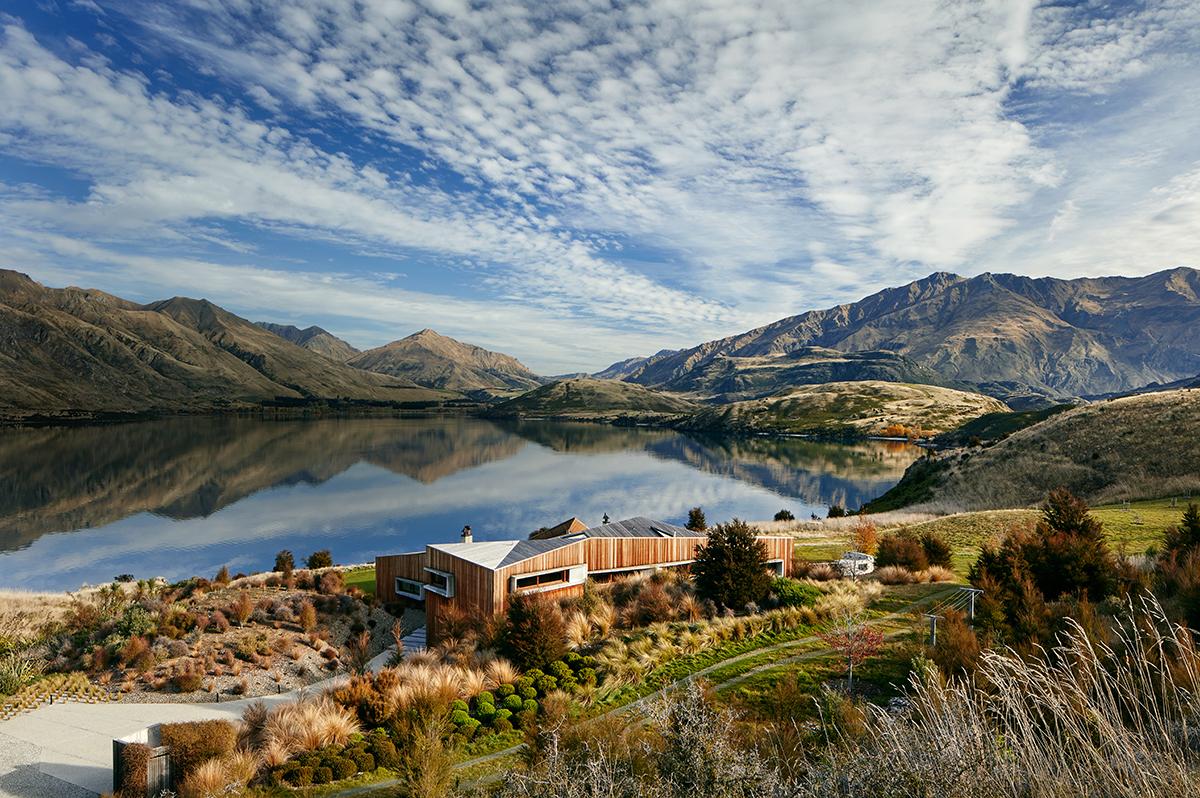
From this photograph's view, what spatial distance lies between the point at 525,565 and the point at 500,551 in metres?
2.04

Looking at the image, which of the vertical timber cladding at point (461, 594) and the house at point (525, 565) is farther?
the house at point (525, 565)

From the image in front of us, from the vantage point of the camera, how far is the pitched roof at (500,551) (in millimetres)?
24484

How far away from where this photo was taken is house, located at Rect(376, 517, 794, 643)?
Result: 79.0ft

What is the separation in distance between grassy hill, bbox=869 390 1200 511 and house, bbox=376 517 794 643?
31.6 meters

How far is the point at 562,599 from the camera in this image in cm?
2486

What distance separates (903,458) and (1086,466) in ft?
274

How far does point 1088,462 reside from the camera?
49000 millimetres

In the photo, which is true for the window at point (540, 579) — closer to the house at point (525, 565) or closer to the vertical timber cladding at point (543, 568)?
the house at point (525, 565)

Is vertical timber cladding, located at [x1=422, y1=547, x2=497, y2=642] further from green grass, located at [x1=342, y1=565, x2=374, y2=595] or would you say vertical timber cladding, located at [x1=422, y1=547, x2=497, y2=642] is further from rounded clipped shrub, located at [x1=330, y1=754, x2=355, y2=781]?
rounded clipped shrub, located at [x1=330, y1=754, x2=355, y2=781]

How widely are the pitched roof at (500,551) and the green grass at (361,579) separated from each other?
826 cm

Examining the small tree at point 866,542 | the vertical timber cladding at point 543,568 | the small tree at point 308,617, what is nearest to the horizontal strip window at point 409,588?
the small tree at point 308,617

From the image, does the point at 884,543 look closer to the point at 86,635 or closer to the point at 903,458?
the point at 86,635

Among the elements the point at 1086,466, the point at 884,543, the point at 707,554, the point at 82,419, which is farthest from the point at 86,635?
the point at 82,419

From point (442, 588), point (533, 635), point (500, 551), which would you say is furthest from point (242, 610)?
point (533, 635)
